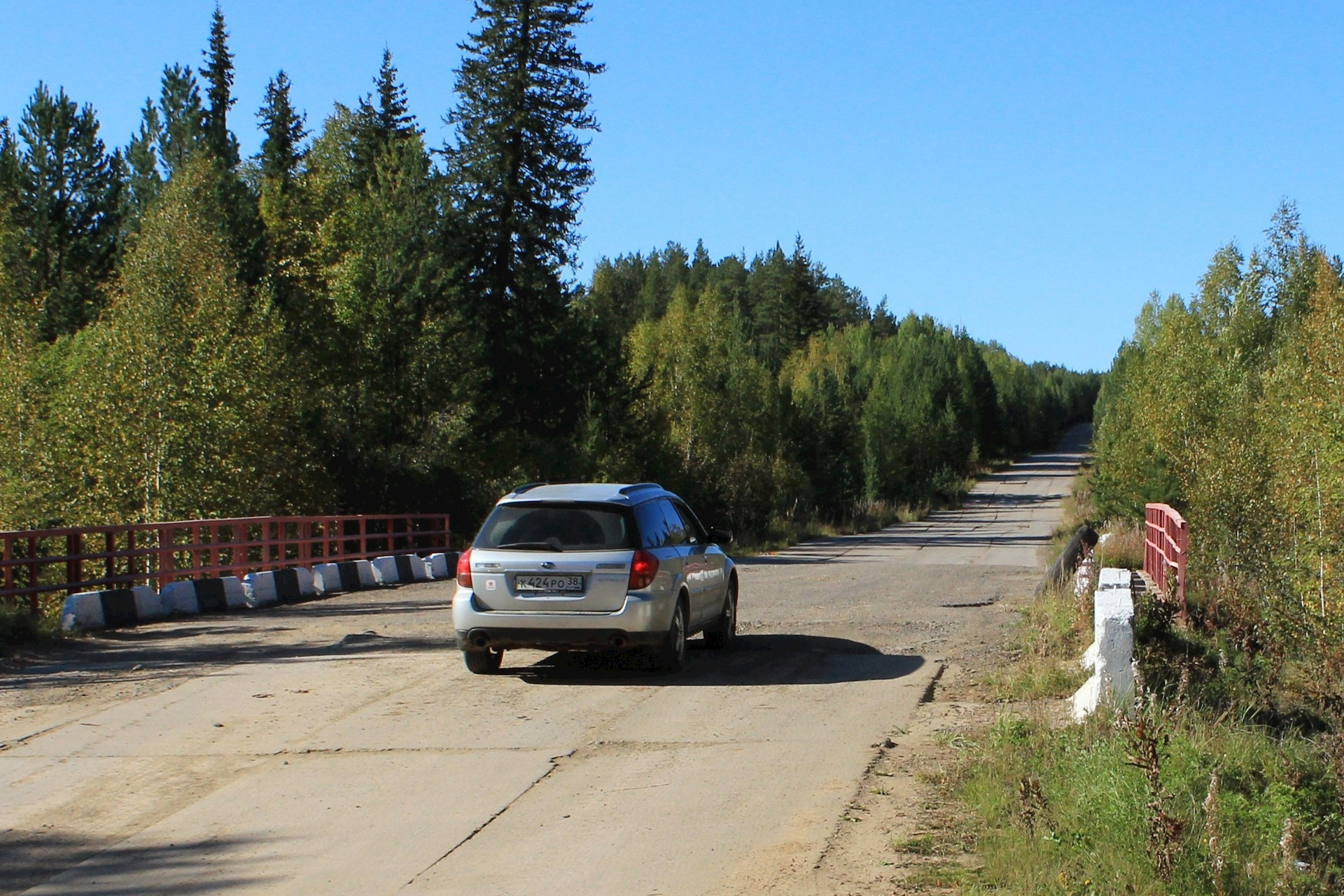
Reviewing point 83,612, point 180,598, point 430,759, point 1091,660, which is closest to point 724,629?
point 1091,660

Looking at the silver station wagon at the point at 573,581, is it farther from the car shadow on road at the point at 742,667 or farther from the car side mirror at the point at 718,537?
the car side mirror at the point at 718,537

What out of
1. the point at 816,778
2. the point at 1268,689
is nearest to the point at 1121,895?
the point at 816,778

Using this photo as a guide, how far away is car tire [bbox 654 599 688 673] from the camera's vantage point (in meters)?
11.1

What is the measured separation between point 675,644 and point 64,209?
49234mm

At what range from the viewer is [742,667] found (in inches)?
475

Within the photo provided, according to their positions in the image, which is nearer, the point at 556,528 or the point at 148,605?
the point at 556,528

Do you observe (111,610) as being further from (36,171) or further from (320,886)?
(36,171)

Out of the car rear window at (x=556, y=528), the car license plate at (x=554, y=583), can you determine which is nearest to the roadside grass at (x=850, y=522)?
the car rear window at (x=556, y=528)

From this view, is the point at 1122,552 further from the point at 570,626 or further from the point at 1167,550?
the point at 570,626

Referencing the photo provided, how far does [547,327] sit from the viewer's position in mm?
44094

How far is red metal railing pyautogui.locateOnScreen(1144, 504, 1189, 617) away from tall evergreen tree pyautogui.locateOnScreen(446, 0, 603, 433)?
24.5 metres

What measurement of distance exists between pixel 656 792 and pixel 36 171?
5320 centimetres

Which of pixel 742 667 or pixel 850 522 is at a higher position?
pixel 742 667

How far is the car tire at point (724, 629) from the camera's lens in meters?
13.1
